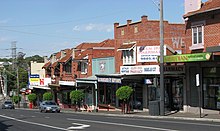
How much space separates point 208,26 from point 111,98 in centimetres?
1890

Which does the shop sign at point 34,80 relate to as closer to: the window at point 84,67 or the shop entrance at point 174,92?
the window at point 84,67

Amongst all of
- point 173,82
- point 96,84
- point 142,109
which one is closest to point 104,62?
point 96,84

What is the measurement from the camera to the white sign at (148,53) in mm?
35125

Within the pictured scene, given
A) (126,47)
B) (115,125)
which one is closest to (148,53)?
(126,47)

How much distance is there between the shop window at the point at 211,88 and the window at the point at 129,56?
10.2m

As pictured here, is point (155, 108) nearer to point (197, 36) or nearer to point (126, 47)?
point (197, 36)

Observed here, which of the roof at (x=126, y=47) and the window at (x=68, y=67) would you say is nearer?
the roof at (x=126, y=47)

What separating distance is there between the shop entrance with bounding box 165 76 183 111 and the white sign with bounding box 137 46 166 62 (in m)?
2.45

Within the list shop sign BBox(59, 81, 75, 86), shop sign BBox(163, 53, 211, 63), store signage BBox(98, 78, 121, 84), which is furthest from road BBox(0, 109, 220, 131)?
shop sign BBox(59, 81, 75, 86)

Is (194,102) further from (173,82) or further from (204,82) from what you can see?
(173,82)

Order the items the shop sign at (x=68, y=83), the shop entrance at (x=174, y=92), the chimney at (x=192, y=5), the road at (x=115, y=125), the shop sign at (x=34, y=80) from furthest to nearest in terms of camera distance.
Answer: the shop sign at (x=34, y=80), the shop sign at (x=68, y=83), the shop entrance at (x=174, y=92), the chimney at (x=192, y=5), the road at (x=115, y=125)

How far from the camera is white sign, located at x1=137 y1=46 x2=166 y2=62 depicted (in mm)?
35125

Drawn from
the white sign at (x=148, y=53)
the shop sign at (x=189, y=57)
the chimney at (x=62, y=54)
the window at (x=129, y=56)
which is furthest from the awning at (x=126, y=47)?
the chimney at (x=62, y=54)

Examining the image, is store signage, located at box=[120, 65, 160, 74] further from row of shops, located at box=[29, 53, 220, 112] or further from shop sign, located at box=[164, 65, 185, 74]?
shop sign, located at box=[164, 65, 185, 74]
